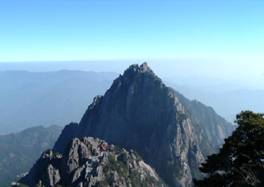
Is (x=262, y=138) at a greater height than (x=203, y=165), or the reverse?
(x=262, y=138)

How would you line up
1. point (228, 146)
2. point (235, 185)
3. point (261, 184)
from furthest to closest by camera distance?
point (228, 146) < point (235, 185) < point (261, 184)

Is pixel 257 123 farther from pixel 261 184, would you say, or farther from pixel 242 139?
pixel 261 184

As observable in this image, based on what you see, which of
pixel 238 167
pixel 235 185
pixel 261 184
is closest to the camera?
pixel 261 184

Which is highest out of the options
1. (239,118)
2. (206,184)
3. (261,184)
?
(239,118)

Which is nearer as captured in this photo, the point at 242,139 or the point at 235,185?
the point at 235,185

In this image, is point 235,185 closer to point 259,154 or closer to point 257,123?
point 259,154

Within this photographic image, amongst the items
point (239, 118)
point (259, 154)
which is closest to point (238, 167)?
point (259, 154)
